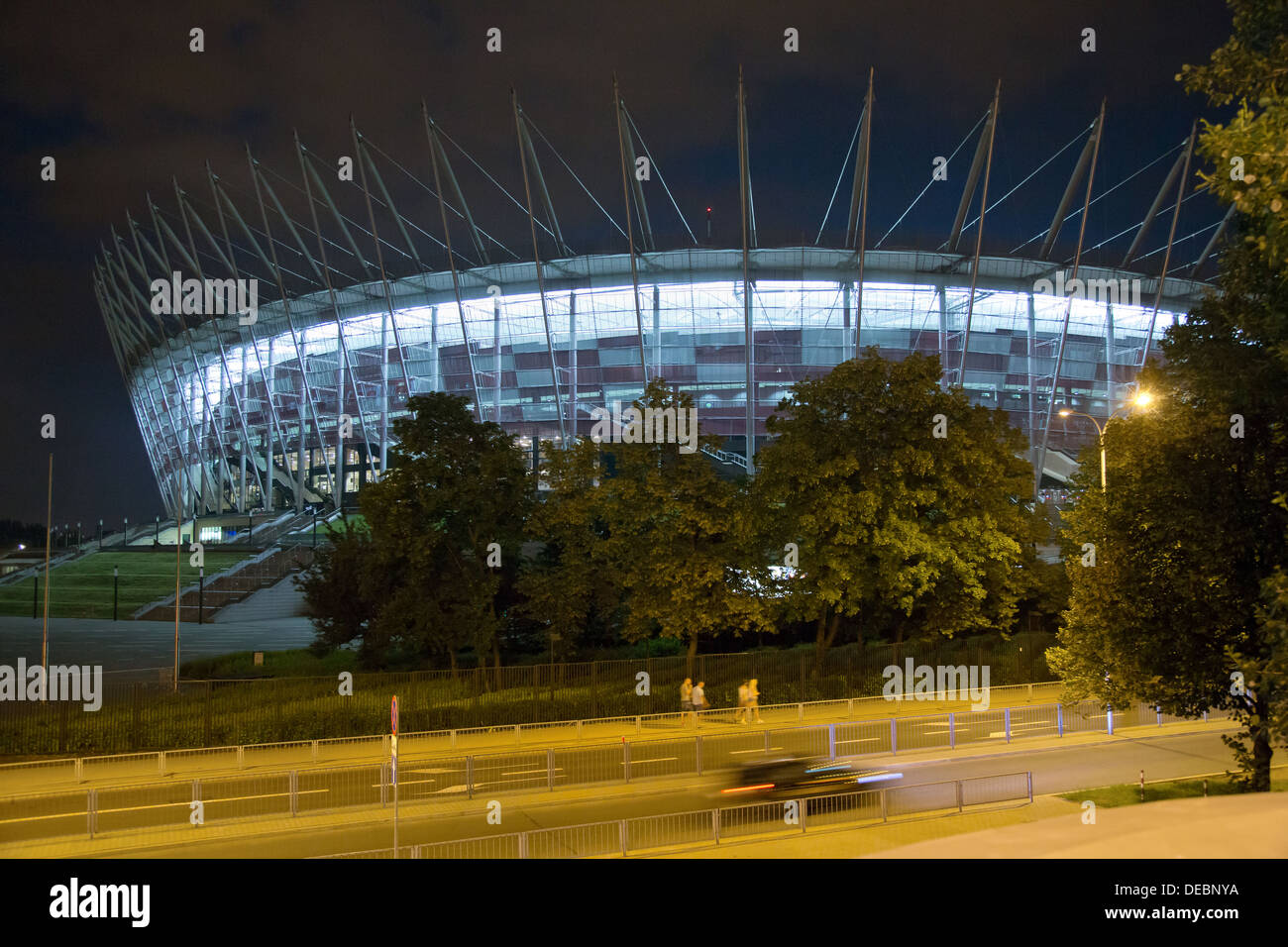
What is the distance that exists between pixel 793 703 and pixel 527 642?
11.9m

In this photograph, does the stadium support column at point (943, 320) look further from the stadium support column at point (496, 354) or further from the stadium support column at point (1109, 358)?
the stadium support column at point (496, 354)

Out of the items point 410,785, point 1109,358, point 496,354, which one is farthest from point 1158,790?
point 496,354

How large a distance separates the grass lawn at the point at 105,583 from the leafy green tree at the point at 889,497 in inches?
1652

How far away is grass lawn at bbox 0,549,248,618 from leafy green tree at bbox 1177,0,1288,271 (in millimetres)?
55423

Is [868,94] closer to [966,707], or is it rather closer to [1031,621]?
[1031,621]

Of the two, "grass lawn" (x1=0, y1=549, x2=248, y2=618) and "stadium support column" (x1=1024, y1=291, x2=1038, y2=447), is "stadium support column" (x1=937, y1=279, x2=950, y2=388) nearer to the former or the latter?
"stadium support column" (x1=1024, y1=291, x2=1038, y2=447)

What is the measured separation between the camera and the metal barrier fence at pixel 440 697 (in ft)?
66.4

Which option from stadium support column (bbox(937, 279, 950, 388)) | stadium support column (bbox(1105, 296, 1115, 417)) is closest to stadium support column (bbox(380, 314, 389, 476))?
stadium support column (bbox(937, 279, 950, 388))

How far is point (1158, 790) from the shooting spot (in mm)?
15031

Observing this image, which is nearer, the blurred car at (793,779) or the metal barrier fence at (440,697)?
the blurred car at (793,779)

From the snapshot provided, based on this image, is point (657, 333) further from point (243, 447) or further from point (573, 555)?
point (243, 447)

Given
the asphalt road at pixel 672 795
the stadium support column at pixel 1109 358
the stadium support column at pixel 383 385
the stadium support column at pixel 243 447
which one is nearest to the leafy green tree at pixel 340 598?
the asphalt road at pixel 672 795

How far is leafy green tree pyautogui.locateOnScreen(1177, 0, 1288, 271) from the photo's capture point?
7789mm

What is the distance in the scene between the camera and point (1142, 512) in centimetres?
1473
